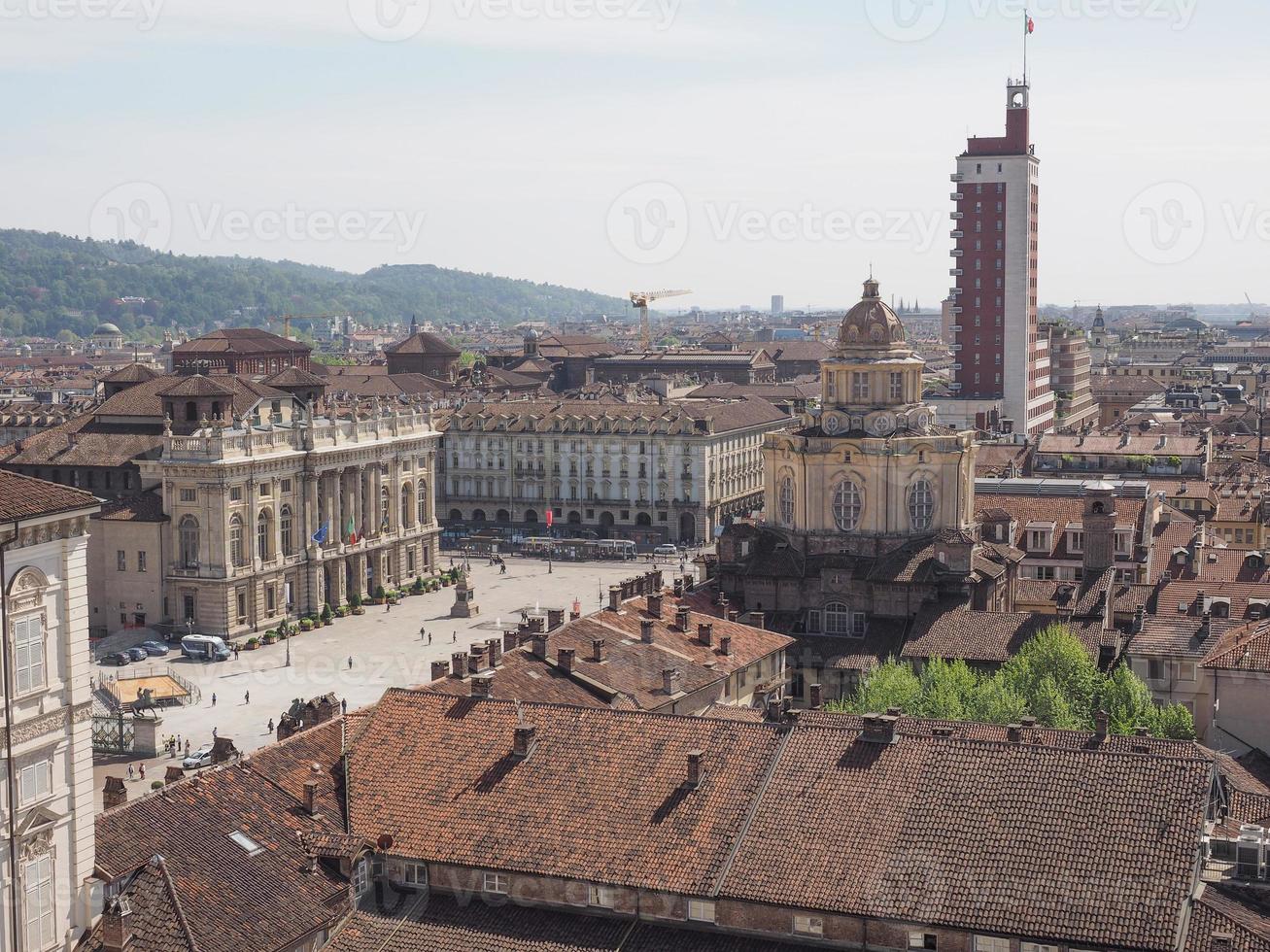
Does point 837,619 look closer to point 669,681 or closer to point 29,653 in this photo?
point 669,681

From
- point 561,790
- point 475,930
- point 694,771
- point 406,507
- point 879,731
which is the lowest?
point 475,930

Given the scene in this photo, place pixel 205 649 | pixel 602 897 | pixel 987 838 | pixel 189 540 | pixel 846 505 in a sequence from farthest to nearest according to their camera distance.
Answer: pixel 189 540 < pixel 205 649 < pixel 846 505 < pixel 602 897 < pixel 987 838

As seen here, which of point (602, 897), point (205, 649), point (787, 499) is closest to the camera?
point (602, 897)

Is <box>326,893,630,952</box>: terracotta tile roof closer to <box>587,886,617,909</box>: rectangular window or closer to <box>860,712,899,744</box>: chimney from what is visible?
<box>587,886,617,909</box>: rectangular window

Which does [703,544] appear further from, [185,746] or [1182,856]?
[1182,856]

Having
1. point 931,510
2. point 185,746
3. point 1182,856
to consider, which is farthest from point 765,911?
point 931,510

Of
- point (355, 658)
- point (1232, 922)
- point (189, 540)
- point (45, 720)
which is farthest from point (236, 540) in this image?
point (1232, 922)

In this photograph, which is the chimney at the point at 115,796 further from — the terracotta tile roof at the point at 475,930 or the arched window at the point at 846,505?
the arched window at the point at 846,505

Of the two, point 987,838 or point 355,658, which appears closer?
point 987,838

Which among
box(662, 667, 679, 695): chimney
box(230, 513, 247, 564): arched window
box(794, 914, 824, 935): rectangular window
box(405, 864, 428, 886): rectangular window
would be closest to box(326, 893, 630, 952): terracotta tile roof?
box(405, 864, 428, 886): rectangular window
